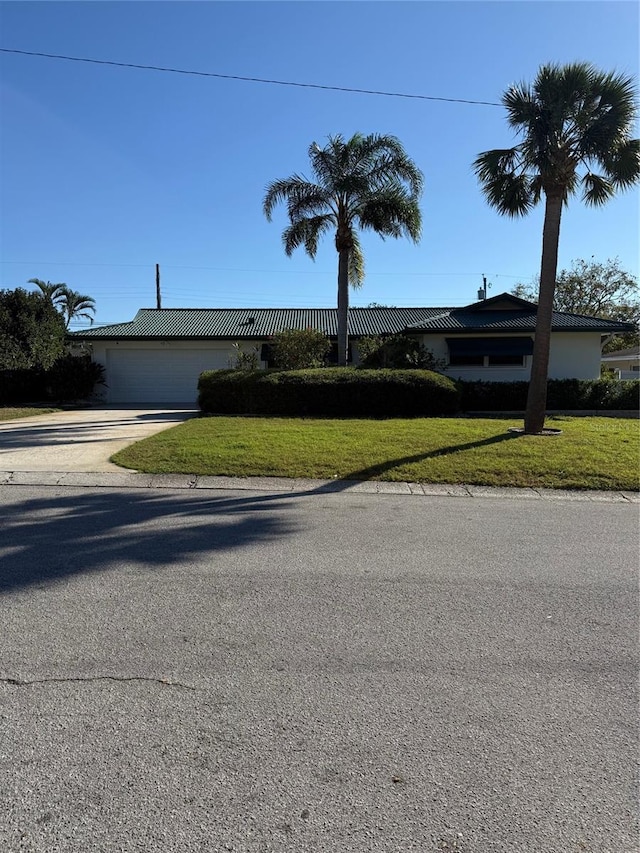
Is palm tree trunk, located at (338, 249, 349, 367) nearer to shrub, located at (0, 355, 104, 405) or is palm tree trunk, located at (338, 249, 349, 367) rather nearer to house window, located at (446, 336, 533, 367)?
house window, located at (446, 336, 533, 367)

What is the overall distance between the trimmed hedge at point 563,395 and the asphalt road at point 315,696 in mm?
12941

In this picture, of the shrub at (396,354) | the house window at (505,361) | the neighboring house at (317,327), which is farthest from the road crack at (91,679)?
the house window at (505,361)

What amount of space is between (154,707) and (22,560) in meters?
2.64

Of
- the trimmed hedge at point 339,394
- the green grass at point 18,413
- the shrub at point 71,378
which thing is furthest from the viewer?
the shrub at point 71,378

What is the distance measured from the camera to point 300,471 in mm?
8945

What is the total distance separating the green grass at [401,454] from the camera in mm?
8742

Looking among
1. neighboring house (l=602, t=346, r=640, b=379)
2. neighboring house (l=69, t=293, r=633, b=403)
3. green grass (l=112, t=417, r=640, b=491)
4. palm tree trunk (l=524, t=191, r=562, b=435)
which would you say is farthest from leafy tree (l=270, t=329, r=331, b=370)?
neighboring house (l=602, t=346, r=640, b=379)

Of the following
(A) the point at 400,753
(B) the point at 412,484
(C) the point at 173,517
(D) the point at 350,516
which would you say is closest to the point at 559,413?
(B) the point at 412,484

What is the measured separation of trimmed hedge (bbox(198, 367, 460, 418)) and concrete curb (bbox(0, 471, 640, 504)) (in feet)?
22.3

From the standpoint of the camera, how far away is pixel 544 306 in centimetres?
1166

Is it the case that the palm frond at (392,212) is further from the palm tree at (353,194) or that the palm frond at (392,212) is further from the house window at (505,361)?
the house window at (505,361)

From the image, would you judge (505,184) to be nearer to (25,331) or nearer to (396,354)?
(396,354)

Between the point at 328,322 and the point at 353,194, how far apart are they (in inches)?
343

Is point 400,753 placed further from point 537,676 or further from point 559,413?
point 559,413
